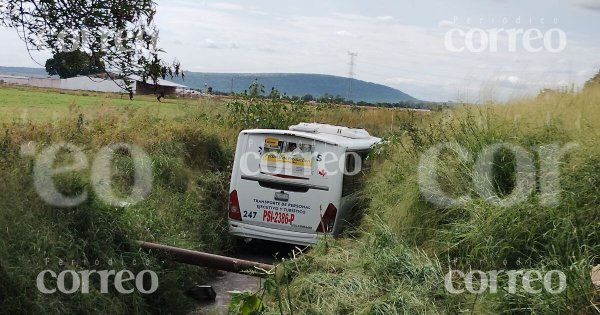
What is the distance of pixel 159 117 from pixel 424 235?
9.07 m

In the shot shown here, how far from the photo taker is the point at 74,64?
600 cm

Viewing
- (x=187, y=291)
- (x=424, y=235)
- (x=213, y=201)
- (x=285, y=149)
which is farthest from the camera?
(x=213, y=201)

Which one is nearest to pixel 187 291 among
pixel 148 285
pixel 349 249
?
pixel 148 285

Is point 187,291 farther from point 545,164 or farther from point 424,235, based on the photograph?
point 545,164

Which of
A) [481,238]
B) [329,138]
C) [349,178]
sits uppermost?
[329,138]

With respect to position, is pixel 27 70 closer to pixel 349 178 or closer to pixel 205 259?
pixel 349 178

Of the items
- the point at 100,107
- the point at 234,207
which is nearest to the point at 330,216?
the point at 234,207

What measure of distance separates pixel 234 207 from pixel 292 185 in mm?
1106

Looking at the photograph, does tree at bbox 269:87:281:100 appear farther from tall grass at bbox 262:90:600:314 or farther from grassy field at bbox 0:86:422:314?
tall grass at bbox 262:90:600:314

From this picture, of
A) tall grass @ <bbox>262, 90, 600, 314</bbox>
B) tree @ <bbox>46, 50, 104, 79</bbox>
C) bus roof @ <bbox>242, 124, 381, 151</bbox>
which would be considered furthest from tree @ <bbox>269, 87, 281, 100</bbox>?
tree @ <bbox>46, 50, 104, 79</bbox>

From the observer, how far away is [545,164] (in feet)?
20.0

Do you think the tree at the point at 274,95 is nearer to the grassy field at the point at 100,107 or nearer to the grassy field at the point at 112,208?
the grassy field at the point at 100,107

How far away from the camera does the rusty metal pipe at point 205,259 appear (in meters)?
6.86

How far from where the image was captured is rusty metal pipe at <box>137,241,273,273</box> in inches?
270
